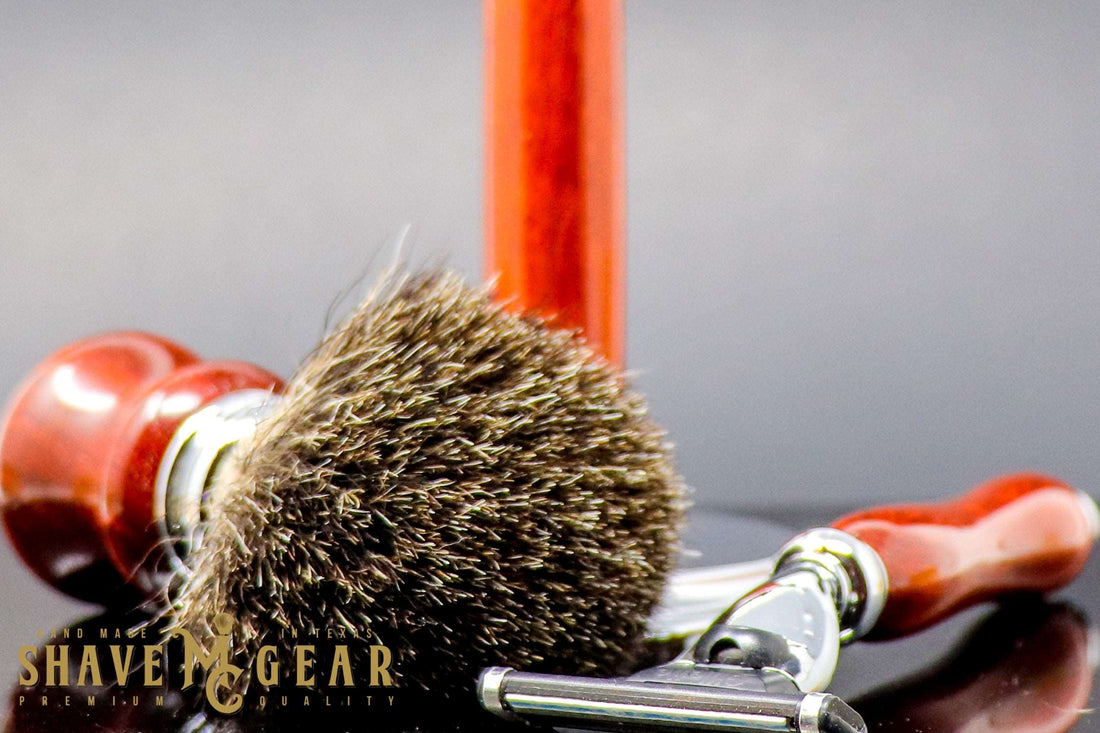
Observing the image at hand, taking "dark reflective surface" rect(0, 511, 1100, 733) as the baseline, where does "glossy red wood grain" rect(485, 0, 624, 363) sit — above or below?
above

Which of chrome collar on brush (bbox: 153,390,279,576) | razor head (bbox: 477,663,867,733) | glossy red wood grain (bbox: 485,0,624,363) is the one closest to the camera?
razor head (bbox: 477,663,867,733)

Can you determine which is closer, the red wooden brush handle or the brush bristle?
the brush bristle

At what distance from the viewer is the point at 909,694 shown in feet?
1.63

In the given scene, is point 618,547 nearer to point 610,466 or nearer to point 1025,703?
point 610,466

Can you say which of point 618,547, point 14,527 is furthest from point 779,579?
point 14,527

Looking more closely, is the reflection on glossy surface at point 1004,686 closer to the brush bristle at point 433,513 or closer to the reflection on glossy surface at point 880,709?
the reflection on glossy surface at point 880,709

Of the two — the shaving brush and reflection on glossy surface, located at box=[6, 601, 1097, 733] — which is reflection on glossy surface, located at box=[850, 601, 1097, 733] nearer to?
reflection on glossy surface, located at box=[6, 601, 1097, 733]

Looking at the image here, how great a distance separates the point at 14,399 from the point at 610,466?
0.94 feet

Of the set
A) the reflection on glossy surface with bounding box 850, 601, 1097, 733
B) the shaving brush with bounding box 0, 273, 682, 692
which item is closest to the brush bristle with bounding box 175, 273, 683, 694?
the shaving brush with bounding box 0, 273, 682, 692

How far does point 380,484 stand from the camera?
442mm

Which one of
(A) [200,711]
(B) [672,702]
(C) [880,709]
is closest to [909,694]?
(C) [880,709]

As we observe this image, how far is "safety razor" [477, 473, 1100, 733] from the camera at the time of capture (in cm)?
40

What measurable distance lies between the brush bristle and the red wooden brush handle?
11 cm

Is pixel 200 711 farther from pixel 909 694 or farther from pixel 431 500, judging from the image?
pixel 909 694
